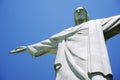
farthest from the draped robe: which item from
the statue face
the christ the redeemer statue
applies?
the statue face

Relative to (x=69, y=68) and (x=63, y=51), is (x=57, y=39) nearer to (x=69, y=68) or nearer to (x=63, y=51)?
(x=63, y=51)

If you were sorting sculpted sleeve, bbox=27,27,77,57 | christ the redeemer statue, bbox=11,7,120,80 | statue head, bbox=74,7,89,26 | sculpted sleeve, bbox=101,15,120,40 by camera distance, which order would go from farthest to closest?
statue head, bbox=74,7,89,26 → sculpted sleeve, bbox=27,27,77,57 → sculpted sleeve, bbox=101,15,120,40 → christ the redeemer statue, bbox=11,7,120,80

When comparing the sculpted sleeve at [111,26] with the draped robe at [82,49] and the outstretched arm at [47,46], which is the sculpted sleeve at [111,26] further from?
the outstretched arm at [47,46]

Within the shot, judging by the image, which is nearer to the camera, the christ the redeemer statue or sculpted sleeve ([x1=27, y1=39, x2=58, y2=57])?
the christ the redeemer statue

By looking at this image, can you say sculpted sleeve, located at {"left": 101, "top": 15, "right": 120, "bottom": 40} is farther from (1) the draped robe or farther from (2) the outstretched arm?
(2) the outstretched arm

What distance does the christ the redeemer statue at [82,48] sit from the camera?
6793 millimetres

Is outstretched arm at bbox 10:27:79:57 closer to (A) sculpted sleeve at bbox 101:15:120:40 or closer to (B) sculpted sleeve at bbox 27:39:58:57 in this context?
(B) sculpted sleeve at bbox 27:39:58:57

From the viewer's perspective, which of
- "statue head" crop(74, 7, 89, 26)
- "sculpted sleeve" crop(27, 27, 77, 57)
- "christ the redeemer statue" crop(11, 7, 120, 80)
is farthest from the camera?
"statue head" crop(74, 7, 89, 26)

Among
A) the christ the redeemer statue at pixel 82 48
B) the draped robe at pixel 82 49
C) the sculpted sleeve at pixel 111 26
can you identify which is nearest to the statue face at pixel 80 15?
the christ the redeemer statue at pixel 82 48

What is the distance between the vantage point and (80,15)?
837 centimetres

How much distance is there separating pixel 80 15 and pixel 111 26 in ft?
3.37

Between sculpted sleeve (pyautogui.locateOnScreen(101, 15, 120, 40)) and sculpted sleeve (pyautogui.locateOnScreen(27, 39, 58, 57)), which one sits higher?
sculpted sleeve (pyautogui.locateOnScreen(101, 15, 120, 40))

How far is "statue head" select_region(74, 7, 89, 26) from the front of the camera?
834 cm

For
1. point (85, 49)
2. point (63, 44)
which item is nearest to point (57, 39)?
point (63, 44)
